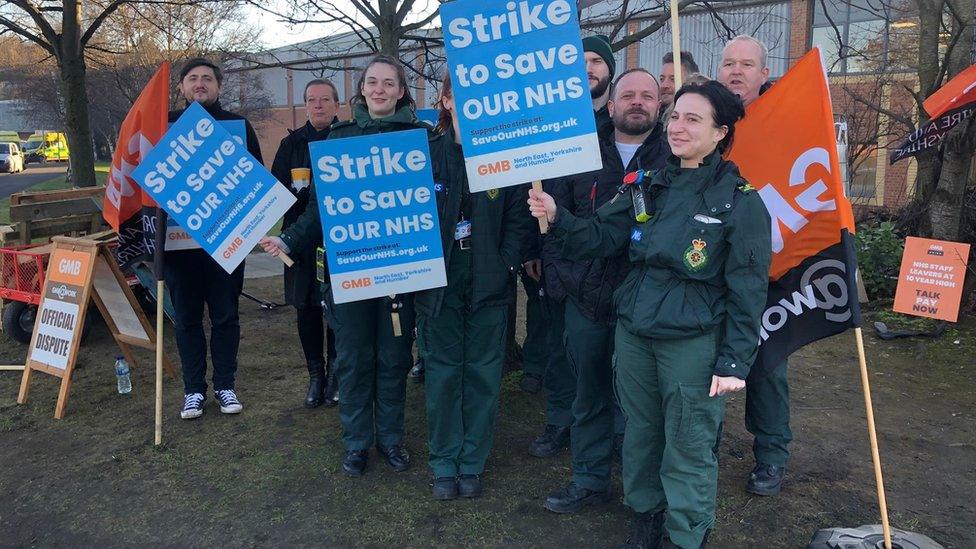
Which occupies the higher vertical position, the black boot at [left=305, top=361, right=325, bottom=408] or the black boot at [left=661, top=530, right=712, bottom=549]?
the black boot at [left=305, top=361, right=325, bottom=408]

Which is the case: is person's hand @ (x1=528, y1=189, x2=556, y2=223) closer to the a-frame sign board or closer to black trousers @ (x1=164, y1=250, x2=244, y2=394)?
black trousers @ (x1=164, y1=250, x2=244, y2=394)

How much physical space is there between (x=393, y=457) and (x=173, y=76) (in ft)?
67.1

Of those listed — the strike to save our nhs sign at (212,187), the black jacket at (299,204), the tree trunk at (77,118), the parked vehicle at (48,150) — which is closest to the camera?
the strike to save our nhs sign at (212,187)

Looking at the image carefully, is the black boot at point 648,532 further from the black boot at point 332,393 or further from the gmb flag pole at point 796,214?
the black boot at point 332,393

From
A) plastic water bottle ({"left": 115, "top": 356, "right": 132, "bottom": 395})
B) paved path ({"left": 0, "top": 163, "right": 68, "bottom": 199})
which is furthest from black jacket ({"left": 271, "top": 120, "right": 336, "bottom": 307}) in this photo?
paved path ({"left": 0, "top": 163, "right": 68, "bottom": 199})

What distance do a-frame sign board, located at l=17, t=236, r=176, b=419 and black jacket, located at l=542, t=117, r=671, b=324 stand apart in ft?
10.3

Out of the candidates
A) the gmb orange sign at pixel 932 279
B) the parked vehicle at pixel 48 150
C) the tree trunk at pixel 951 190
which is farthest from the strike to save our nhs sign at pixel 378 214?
→ the parked vehicle at pixel 48 150

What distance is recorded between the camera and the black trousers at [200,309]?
15.0 feet

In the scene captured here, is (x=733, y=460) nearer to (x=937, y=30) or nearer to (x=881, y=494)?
(x=881, y=494)

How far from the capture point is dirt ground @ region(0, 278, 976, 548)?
3.35 m

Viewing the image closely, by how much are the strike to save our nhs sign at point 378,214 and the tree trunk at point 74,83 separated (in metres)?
7.07

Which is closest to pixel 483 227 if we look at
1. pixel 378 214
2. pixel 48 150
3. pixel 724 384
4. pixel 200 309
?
pixel 378 214

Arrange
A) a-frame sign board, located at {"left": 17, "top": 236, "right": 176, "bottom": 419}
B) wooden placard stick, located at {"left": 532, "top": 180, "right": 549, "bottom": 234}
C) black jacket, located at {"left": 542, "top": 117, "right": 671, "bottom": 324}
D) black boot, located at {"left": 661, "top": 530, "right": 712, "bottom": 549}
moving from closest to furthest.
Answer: black boot, located at {"left": 661, "top": 530, "right": 712, "bottom": 549} < wooden placard stick, located at {"left": 532, "top": 180, "right": 549, "bottom": 234} < black jacket, located at {"left": 542, "top": 117, "right": 671, "bottom": 324} < a-frame sign board, located at {"left": 17, "top": 236, "right": 176, "bottom": 419}

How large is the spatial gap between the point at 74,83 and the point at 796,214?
8794 mm
